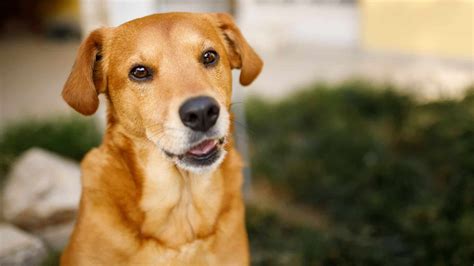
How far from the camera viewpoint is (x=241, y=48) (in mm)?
2932

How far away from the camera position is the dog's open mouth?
249 cm

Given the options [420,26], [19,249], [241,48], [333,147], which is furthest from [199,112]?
[420,26]

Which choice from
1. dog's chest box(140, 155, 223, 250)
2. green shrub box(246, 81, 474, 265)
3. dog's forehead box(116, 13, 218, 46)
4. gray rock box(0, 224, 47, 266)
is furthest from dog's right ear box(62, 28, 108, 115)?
green shrub box(246, 81, 474, 265)

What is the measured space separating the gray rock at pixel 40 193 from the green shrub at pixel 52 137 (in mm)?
579

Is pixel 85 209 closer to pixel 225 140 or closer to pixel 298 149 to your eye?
pixel 225 140

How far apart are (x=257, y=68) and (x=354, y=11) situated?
23.4 ft

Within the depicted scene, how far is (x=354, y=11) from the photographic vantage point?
9.65 metres

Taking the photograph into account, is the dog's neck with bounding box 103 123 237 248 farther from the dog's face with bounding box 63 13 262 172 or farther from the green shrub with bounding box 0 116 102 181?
the green shrub with bounding box 0 116 102 181

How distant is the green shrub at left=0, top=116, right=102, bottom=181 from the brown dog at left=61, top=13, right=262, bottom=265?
8.31ft

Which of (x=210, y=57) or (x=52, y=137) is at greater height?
(x=210, y=57)

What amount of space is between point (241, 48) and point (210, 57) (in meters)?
0.32

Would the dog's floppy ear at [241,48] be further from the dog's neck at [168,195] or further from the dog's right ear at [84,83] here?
the dog's right ear at [84,83]

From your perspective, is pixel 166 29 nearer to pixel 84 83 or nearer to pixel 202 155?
pixel 84 83

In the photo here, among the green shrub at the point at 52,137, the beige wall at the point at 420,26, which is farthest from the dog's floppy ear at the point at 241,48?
the beige wall at the point at 420,26
